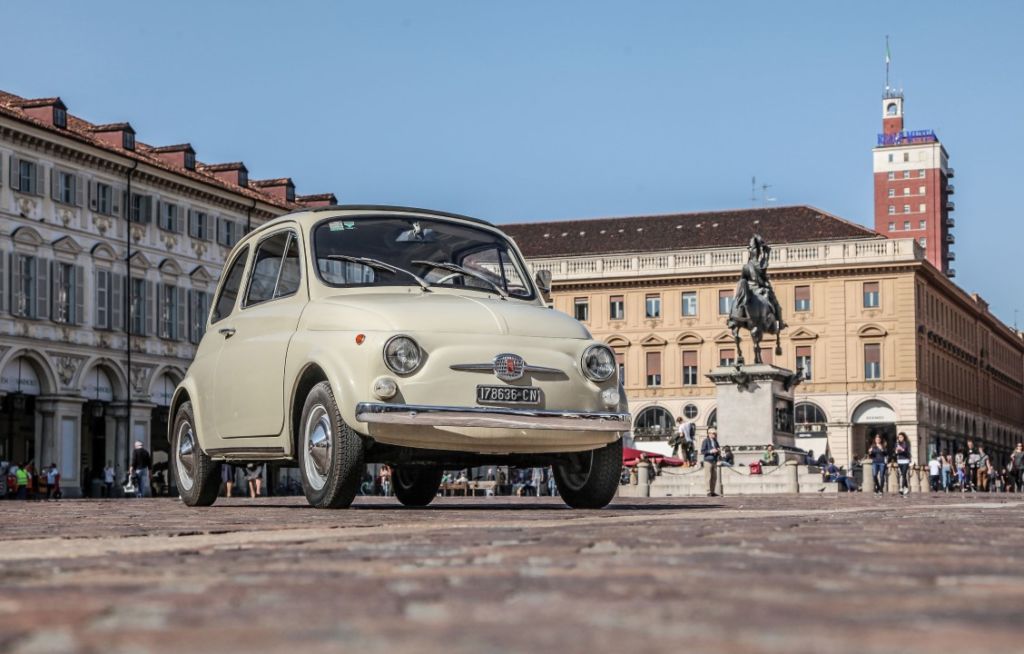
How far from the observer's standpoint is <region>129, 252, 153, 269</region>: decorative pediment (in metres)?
55.0

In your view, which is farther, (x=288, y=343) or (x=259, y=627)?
(x=288, y=343)

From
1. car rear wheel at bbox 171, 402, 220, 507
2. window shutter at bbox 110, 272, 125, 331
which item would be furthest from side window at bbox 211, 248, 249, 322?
window shutter at bbox 110, 272, 125, 331

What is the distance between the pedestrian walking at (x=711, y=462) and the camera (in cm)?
3053

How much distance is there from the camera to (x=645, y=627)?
3.07 metres

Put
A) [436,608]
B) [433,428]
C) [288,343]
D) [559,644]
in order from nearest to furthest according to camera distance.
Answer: [559,644]
[436,608]
[433,428]
[288,343]

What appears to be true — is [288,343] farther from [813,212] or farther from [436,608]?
[813,212]

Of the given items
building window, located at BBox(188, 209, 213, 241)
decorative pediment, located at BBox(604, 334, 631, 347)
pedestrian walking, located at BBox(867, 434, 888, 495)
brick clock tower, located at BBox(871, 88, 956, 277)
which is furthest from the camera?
brick clock tower, located at BBox(871, 88, 956, 277)

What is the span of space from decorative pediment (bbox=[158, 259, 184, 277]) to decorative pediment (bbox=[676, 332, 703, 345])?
105 ft

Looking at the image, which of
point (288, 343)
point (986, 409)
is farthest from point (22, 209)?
point (986, 409)

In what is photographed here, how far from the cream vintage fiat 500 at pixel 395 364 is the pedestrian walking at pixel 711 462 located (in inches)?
710

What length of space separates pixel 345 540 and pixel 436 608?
3.02 metres

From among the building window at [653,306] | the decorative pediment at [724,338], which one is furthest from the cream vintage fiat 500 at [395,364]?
the building window at [653,306]

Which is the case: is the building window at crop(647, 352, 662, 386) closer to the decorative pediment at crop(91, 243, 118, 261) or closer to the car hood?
the decorative pediment at crop(91, 243, 118, 261)

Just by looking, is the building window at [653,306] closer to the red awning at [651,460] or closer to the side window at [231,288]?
the red awning at [651,460]
